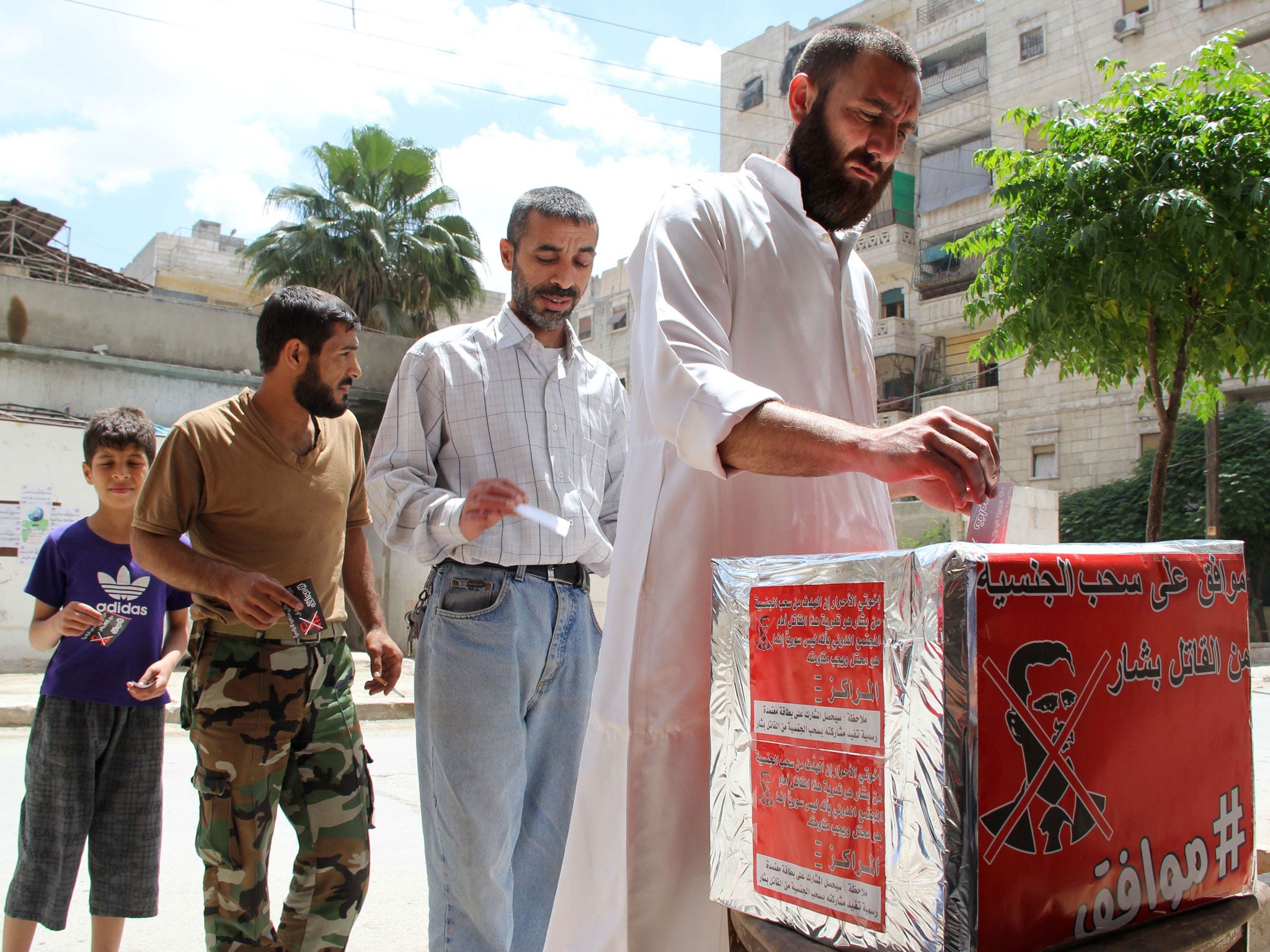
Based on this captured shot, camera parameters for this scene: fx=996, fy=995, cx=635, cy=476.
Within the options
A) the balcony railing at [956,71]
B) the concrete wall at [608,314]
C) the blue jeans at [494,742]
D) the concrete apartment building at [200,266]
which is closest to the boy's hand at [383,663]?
the blue jeans at [494,742]

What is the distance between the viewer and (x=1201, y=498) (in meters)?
20.1

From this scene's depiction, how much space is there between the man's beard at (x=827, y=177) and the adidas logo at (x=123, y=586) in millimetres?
2549

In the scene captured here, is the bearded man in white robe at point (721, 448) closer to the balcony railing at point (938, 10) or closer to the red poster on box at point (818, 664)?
the red poster on box at point (818, 664)

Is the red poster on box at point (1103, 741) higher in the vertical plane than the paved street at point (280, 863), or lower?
higher

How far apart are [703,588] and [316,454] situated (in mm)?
1671

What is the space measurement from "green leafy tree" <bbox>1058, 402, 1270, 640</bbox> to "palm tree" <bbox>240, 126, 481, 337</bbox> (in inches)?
560

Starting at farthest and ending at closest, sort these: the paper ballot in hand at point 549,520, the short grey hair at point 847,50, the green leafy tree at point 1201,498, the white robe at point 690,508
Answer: the green leafy tree at point 1201,498 → the paper ballot in hand at point 549,520 → the short grey hair at point 847,50 → the white robe at point 690,508

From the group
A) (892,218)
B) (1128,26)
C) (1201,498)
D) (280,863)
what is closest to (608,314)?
(892,218)

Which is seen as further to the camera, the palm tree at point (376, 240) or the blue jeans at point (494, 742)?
the palm tree at point (376, 240)

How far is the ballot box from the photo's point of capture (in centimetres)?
83

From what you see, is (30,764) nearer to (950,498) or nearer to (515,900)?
(515,900)

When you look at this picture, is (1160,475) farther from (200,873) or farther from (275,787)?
(200,873)

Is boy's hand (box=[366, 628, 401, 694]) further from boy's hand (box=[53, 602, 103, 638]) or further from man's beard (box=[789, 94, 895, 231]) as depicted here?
man's beard (box=[789, 94, 895, 231])

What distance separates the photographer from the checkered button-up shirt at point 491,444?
2.36m
